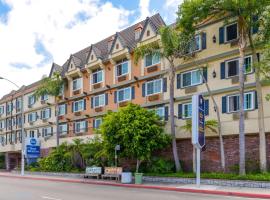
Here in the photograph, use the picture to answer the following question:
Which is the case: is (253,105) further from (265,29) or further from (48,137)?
(48,137)

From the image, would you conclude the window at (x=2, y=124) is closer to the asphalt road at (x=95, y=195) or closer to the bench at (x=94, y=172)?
the bench at (x=94, y=172)

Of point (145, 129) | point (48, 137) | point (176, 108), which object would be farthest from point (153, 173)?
point (48, 137)

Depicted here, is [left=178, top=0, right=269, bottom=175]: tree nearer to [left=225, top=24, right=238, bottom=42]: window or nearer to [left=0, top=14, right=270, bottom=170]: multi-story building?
[left=225, top=24, right=238, bottom=42]: window

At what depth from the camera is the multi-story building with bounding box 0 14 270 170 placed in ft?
96.4

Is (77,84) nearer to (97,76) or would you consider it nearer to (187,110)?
(97,76)

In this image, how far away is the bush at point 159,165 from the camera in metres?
31.0

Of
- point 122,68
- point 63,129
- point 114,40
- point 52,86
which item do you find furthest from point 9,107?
point 122,68

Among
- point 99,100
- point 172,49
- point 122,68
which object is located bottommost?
point 99,100

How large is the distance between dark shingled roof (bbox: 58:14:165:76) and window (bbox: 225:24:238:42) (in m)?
8.06

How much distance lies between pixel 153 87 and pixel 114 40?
26.9 feet

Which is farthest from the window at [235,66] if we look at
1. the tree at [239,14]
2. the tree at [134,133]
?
the tree at [134,133]

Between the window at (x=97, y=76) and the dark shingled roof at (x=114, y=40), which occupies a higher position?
the dark shingled roof at (x=114, y=40)

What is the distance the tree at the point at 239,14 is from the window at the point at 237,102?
2.78 meters

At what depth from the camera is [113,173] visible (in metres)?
33.1
